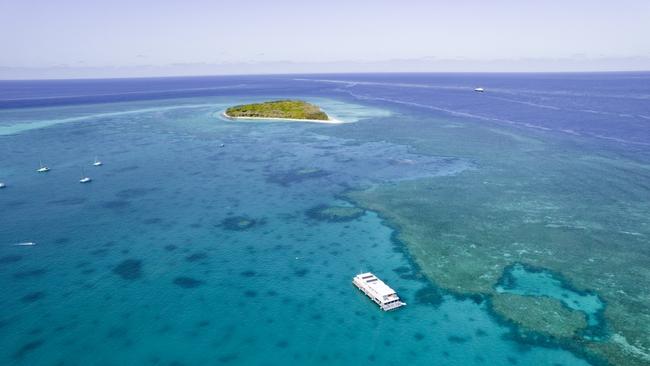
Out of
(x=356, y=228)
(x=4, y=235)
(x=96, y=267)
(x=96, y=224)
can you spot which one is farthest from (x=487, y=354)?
(x=4, y=235)

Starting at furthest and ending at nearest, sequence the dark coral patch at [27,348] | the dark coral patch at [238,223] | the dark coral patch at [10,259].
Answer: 1. the dark coral patch at [238,223]
2. the dark coral patch at [10,259]
3. the dark coral patch at [27,348]

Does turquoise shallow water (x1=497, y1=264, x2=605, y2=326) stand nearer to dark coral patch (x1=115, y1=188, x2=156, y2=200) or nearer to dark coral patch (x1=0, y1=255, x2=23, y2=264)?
dark coral patch (x1=0, y1=255, x2=23, y2=264)

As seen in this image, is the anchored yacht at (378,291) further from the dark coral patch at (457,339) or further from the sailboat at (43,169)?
the sailboat at (43,169)

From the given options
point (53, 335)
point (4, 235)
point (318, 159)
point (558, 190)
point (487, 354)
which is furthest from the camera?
point (318, 159)

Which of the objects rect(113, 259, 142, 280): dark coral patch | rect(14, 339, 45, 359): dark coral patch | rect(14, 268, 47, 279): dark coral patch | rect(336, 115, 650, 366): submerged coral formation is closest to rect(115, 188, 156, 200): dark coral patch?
rect(14, 268, 47, 279): dark coral patch

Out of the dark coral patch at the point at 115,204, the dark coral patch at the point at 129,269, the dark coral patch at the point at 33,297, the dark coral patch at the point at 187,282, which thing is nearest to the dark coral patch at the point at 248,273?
the dark coral patch at the point at 187,282

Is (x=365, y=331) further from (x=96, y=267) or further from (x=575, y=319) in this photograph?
(x=96, y=267)
